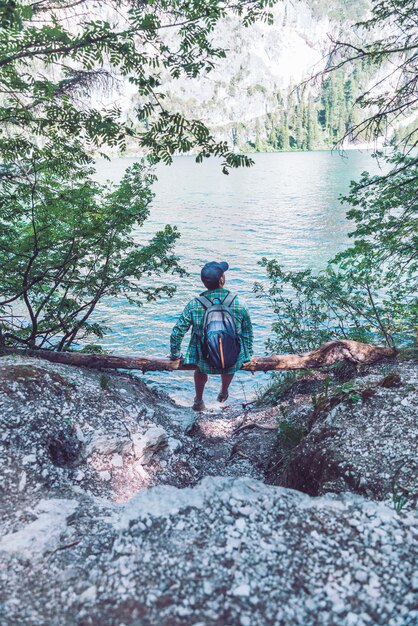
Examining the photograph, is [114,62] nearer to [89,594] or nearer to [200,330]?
[200,330]

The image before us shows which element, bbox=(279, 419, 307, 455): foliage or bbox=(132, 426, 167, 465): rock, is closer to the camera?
bbox=(132, 426, 167, 465): rock

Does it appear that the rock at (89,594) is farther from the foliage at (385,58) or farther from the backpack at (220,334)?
the foliage at (385,58)

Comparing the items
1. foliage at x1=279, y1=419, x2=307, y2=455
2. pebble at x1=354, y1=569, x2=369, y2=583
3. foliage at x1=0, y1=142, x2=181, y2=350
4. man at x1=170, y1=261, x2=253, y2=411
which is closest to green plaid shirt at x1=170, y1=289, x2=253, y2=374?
man at x1=170, y1=261, x2=253, y2=411

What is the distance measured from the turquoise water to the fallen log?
8.46 ft

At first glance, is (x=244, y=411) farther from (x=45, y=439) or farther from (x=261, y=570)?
(x=261, y=570)

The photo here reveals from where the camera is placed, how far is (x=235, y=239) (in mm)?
29359

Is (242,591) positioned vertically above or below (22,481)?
below

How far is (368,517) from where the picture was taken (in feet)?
9.98

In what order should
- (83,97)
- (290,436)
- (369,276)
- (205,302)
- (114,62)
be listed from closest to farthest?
(114,62), (290,436), (83,97), (205,302), (369,276)

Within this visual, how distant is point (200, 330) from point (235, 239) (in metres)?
24.0

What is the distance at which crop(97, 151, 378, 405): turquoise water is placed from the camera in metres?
14.2

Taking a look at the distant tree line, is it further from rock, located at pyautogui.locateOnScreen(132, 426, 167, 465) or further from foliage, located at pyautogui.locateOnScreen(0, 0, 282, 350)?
rock, located at pyautogui.locateOnScreen(132, 426, 167, 465)

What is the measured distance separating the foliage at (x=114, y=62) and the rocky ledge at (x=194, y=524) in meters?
3.36

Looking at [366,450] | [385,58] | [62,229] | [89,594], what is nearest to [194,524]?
[89,594]
